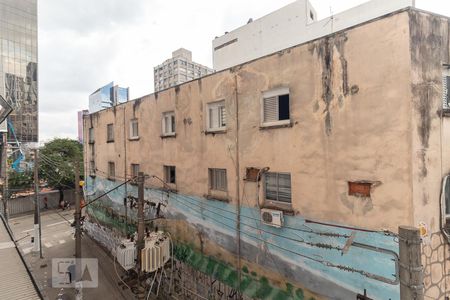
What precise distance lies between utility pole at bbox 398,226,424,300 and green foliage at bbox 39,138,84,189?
35.2 metres

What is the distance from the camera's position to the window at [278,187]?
8375 mm

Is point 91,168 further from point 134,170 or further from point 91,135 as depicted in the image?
point 134,170

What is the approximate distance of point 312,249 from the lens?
25.3 feet

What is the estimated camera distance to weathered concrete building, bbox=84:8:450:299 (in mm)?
6031

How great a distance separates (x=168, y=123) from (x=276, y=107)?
261 inches

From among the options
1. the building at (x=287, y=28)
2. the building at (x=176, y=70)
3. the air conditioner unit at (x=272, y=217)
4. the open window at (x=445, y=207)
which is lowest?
the air conditioner unit at (x=272, y=217)

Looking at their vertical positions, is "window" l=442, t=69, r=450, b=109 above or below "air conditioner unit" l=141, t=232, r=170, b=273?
above

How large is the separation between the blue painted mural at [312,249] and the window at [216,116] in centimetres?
306

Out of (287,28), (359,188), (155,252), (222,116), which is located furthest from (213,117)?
(287,28)

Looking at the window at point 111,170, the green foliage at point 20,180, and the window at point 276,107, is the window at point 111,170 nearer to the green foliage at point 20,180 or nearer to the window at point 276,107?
the window at point 276,107

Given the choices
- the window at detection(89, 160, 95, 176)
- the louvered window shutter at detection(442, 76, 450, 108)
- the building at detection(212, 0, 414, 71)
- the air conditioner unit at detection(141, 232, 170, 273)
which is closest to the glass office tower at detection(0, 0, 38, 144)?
the window at detection(89, 160, 95, 176)

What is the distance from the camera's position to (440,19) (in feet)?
20.9

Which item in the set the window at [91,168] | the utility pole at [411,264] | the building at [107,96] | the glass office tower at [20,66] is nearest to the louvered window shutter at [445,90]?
the utility pole at [411,264]

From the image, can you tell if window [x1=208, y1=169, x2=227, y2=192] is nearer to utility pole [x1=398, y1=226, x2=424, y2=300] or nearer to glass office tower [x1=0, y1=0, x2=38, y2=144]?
utility pole [x1=398, y1=226, x2=424, y2=300]
